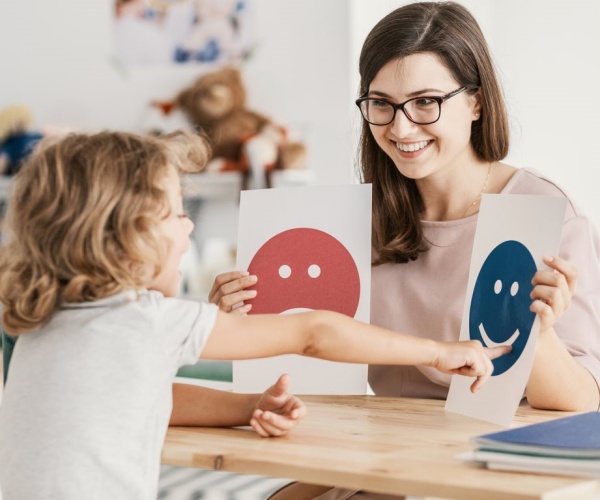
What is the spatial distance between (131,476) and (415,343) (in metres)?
0.34

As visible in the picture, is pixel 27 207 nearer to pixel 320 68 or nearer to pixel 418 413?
pixel 418 413

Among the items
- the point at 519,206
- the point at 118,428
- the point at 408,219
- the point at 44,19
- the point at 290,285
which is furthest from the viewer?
the point at 44,19

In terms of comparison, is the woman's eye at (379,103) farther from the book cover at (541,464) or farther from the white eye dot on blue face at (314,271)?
the book cover at (541,464)

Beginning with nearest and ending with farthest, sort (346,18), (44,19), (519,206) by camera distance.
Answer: (519,206)
(346,18)
(44,19)

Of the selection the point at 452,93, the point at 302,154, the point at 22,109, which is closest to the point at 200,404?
the point at 452,93

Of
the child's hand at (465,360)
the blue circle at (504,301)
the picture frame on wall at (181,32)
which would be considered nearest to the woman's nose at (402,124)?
the blue circle at (504,301)

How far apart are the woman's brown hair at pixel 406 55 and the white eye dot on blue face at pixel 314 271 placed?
6.5 inches

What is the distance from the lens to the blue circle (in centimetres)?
112

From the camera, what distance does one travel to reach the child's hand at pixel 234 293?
4.38ft

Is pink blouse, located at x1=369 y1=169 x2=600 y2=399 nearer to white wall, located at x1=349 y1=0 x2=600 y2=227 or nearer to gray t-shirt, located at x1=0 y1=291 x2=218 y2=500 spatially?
gray t-shirt, located at x1=0 y1=291 x2=218 y2=500

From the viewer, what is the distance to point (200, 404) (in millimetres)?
1175

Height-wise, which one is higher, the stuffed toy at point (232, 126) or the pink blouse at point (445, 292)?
the stuffed toy at point (232, 126)

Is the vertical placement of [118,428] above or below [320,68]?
below

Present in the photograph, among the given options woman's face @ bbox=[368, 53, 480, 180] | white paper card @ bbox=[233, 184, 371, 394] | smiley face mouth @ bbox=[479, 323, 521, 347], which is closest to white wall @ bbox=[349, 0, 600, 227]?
woman's face @ bbox=[368, 53, 480, 180]
